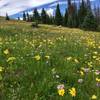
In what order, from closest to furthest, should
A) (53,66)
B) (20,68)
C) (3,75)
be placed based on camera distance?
(3,75)
(20,68)
(53,66)

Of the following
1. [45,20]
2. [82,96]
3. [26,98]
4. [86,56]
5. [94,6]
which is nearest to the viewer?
[26,98]

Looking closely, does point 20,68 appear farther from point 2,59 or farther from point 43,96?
point 43,96

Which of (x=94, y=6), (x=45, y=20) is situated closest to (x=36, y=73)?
(x=45, y=20)

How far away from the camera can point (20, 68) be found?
26.5 ft

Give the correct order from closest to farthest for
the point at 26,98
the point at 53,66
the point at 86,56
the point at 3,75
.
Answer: the point at 26,98, the point at 3,75, the point at 53,66, the point at 86,56

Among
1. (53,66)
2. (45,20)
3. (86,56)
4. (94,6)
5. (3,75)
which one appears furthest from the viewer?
(94,6)

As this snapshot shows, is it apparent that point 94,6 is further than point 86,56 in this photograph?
Yes

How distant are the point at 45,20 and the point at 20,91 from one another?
319 ft

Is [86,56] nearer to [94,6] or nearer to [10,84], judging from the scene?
[10,84]

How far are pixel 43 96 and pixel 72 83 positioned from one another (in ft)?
4.07

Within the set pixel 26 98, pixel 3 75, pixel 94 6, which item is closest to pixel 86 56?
pixel 3 75

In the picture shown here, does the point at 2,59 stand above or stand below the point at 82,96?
above

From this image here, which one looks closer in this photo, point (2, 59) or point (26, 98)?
point (26, 98)

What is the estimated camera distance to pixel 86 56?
424 inches
